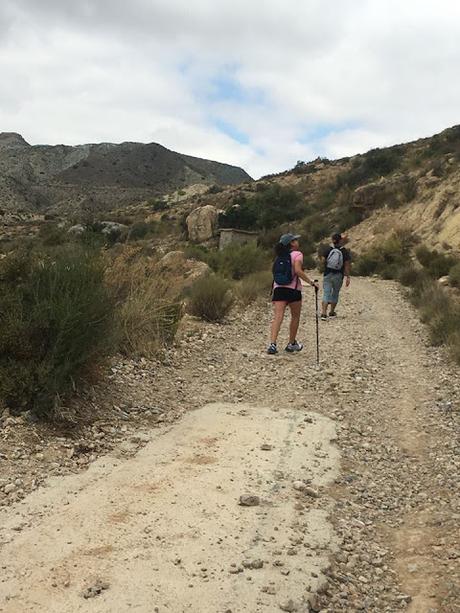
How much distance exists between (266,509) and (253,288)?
1152 centimetres

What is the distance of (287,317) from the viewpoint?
45.3 ft

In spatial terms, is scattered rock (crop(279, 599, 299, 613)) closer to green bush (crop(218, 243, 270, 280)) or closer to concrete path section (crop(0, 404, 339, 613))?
concrete path section (crop(0, 404, 339, 613))

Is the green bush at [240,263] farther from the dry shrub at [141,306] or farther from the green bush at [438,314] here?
the dry shrub at [141,306]

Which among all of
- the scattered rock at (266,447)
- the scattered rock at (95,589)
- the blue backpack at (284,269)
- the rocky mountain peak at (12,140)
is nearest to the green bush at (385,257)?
the blue backpack at (284,269)

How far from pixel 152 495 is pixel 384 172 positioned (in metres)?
41.4

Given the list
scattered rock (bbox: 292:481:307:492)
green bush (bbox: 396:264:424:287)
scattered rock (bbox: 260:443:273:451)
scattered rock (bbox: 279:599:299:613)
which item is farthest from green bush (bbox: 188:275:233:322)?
scattered rock (bbox: 279:599:299:613)

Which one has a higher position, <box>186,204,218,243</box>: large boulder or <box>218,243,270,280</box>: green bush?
<box>186,204,218,243</box>: large boulder

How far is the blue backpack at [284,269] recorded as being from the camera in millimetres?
9672

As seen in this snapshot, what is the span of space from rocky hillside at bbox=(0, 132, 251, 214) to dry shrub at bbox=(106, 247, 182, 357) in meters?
68.3

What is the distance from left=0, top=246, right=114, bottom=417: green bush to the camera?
5.84 m

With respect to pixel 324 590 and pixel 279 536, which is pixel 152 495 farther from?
pixel 324 590

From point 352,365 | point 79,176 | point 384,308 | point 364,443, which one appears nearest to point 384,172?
point 384,308

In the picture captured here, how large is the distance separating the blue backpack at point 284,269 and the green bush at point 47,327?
3.39 metres

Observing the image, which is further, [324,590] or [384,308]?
[384,308]
